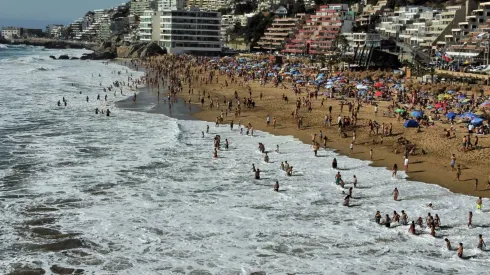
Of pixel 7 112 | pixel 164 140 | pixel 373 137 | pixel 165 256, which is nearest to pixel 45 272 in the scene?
pixel 165 256

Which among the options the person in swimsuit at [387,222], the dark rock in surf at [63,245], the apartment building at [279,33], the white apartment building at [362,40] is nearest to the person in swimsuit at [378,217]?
the person in swimsuit at [387,222]

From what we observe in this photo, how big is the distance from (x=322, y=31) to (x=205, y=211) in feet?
304

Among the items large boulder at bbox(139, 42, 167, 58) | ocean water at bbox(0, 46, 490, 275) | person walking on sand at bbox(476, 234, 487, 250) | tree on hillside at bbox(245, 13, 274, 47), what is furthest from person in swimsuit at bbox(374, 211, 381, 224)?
tree on hillside at bbox(245, 13, 274, 47)

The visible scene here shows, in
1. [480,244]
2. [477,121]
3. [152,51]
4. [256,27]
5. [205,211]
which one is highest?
[256,27]

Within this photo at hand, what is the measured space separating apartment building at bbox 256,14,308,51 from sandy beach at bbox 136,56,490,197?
73156mm

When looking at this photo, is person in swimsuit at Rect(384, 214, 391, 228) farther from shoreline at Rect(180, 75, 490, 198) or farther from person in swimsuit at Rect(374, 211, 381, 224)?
shoreline at Rect(180, 75, 490, 198)

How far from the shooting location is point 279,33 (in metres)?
122

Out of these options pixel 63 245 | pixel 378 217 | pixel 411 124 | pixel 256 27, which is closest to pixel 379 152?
pixel 411 124

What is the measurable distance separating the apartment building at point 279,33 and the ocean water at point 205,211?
3520 inches

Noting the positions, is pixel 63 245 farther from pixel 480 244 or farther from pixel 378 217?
pixel 480 244

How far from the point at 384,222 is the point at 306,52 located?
294ft

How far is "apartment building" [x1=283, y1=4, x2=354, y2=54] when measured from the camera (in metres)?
105

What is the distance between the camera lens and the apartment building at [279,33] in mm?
118750

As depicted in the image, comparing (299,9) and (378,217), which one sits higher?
(299,9)
